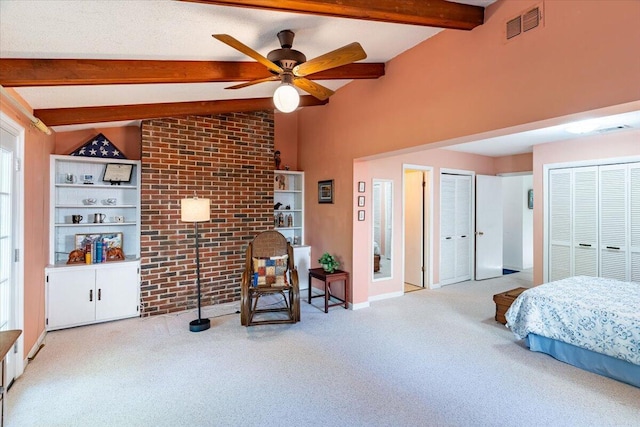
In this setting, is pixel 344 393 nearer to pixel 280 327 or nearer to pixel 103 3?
pixel 280 327

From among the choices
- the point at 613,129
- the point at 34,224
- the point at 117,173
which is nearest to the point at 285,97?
the point at 34,224

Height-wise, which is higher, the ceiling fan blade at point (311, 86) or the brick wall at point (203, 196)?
the ceiling fan blade at point (311, 86)

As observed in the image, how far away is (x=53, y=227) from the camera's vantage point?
367cm

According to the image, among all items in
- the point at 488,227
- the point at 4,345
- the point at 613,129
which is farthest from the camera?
the point at 488,227

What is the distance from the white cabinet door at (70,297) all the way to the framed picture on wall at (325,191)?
311cm

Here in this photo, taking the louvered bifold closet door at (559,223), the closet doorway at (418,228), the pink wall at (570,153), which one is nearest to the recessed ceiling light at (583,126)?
the pink wall at (570,153)

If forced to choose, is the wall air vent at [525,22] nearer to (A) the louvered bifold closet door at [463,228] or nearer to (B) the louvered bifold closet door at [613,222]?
(B) the louvered bifold closet door at [613,222]

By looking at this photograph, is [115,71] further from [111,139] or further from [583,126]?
[583,126]

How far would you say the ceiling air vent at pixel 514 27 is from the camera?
7.42ft

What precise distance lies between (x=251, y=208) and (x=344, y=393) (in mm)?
3078

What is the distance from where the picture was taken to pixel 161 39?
7.28 ft

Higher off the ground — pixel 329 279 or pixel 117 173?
pixel 117 173

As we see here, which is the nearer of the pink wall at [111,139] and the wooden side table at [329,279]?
the pink wall at [111,139]

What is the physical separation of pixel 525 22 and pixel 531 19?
4cm
